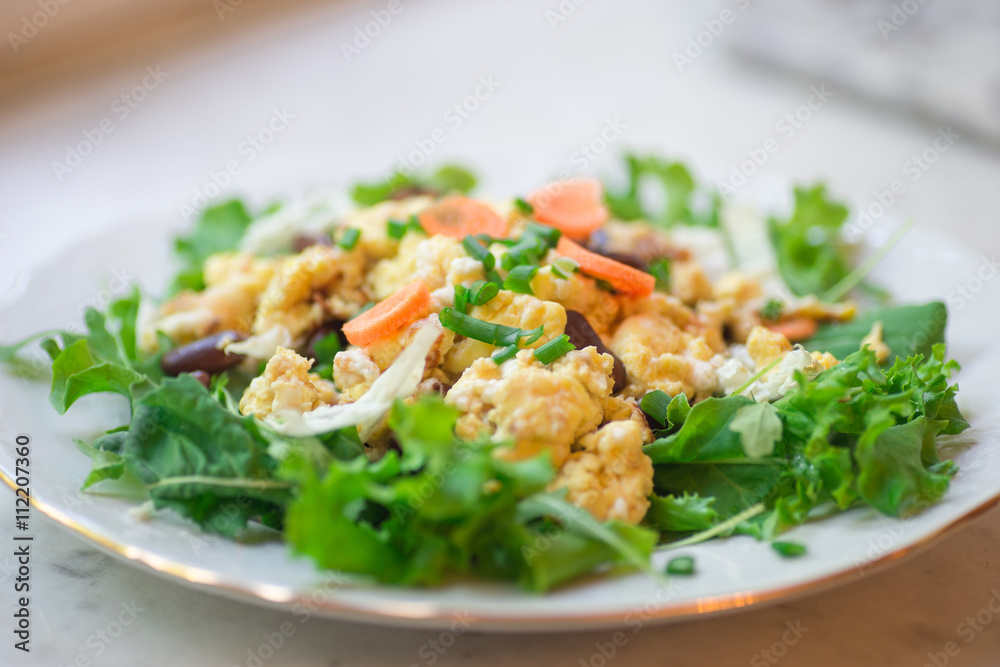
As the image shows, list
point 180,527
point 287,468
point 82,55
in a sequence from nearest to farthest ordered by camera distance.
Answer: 1. point 287,468
2. point 180,527
3. point 82,55

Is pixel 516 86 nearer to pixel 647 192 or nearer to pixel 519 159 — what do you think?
pixel 519 159

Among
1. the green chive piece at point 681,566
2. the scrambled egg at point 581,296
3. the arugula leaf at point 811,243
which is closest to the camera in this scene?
the green chive piece at point 681,566

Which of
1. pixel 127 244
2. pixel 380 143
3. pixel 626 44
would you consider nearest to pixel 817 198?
pixel 127 244

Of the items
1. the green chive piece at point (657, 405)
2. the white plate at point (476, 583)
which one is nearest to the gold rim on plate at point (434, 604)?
the white plate at point (476, 583)
